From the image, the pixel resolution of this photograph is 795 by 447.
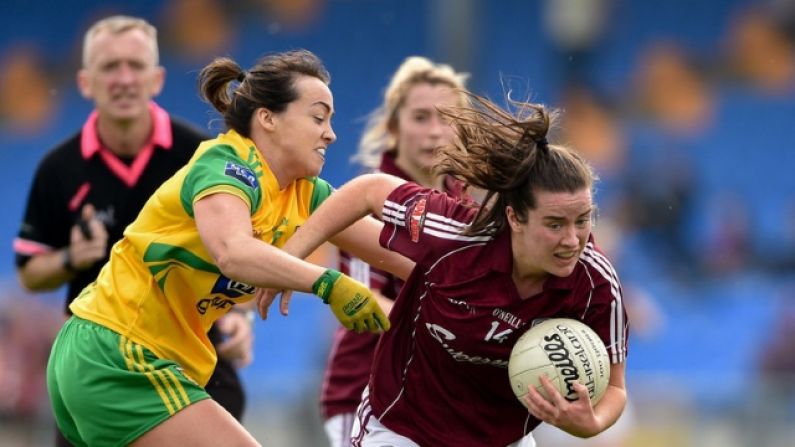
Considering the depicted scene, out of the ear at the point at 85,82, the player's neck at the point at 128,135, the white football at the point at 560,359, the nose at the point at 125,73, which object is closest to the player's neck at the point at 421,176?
the player's neck at the point at 128,135

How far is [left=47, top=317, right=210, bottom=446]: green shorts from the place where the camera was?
5043mm

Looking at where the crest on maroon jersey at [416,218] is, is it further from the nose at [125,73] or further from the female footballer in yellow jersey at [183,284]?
the nose at [125,73]

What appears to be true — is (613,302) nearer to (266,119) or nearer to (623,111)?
(266,119)

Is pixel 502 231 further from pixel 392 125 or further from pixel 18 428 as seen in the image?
pixel 18 428

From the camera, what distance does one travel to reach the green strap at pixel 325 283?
4.61 metres

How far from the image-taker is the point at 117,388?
199 inches

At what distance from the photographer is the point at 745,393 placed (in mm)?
10844

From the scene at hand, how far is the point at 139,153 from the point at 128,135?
0.10m

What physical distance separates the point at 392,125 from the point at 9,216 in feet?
34.8

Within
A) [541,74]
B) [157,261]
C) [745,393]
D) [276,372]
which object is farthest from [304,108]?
[541,74]

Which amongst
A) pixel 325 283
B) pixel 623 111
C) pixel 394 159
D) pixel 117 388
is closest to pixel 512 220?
pixel 325 283

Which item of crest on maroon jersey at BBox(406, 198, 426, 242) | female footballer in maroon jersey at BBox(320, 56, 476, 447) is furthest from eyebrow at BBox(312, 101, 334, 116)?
female footballer in maroon jersey at BBox(320, 56, 476, 447)

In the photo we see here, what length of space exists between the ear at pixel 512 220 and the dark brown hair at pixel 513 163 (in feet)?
0.05

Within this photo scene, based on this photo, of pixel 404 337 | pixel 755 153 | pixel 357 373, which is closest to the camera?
pixel 404 337
